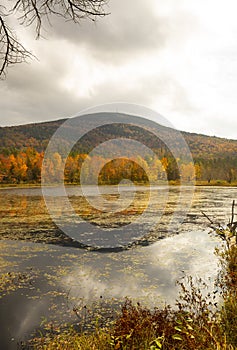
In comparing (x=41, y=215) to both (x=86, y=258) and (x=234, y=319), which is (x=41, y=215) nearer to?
(x=86, y=258)

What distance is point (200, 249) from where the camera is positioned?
9.41 metres

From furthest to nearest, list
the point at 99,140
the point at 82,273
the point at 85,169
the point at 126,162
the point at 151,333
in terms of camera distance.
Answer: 1. the point at 99,140
2. the point at 126,162
3. the point at 85,169
4. the point at 82,273
5. the point at 151,333

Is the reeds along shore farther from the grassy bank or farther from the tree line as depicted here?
the tree line

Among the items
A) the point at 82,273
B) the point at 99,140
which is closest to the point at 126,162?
the point at 99,140

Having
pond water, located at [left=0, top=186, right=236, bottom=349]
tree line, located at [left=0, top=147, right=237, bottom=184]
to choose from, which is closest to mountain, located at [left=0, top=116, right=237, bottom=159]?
tree line, located at [left=0, top=147, right=237, bottom=184]

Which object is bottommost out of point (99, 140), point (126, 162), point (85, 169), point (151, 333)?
point (151, 333)

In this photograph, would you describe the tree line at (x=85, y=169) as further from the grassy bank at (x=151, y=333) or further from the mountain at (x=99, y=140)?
the grassy bank at (x=151, y=333)

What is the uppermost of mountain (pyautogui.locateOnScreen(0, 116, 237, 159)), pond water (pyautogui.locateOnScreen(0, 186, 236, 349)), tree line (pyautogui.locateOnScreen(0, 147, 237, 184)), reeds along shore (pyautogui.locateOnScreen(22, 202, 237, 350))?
mountain (pyautogui.locateOnScreen(0, 116, 237, 159))

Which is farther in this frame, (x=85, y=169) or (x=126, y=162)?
(x=126, y=162)

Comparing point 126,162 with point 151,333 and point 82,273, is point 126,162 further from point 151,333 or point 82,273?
point 151,333

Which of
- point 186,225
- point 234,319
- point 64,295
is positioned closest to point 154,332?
point 234,319

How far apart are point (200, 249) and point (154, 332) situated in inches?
253

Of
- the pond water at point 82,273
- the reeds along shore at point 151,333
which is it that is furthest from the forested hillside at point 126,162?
the reeds along shore at point 151,333

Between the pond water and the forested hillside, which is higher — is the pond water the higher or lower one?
the lower one
